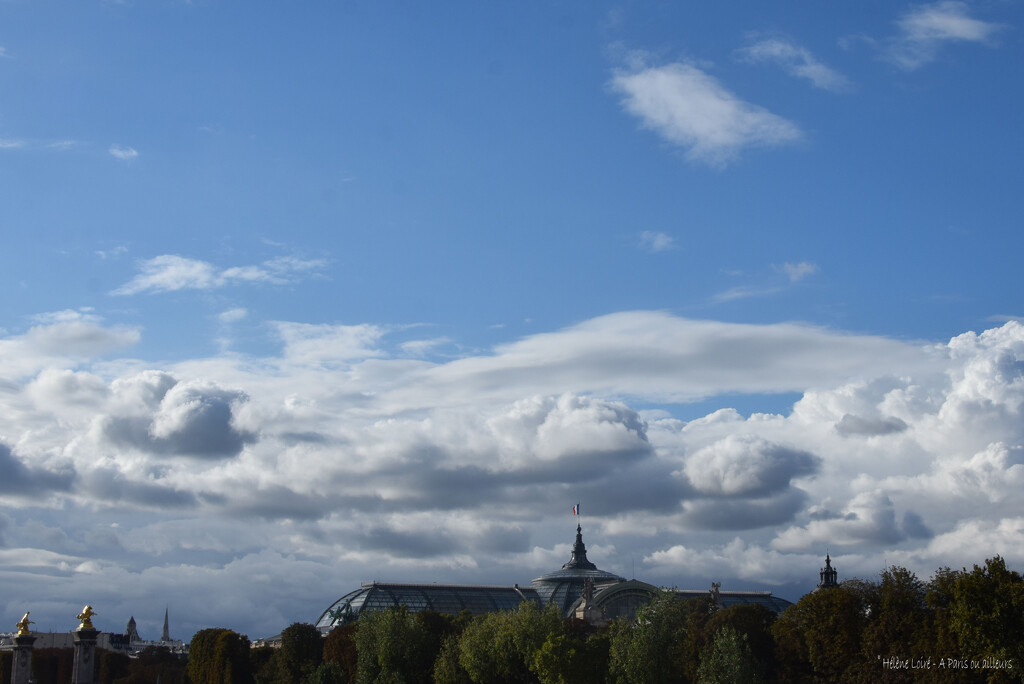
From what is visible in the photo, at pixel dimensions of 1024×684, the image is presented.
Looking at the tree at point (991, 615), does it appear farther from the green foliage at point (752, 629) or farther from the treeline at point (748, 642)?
the green foliage at point (752, 629)

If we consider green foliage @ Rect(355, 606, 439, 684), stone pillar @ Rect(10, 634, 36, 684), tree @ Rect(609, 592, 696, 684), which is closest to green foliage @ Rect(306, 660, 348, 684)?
green foliage @ Rect(355, 606, 439, 684)

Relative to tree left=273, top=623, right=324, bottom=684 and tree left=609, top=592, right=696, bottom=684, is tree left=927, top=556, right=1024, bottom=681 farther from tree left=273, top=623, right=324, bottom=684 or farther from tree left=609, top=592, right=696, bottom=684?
tree left=273, top=623, right=324, bottom=684

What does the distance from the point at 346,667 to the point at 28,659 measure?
161 ft

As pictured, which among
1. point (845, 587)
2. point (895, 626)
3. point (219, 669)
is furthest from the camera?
point (219, 669)

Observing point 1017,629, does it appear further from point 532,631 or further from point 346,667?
point 346,667

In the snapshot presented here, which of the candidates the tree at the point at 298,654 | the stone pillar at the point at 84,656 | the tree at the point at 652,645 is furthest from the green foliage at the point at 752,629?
the stone pillar at the point at 84,656

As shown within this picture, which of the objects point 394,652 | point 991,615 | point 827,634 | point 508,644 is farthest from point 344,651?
point 991,615

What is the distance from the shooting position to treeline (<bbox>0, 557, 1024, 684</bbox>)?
96812mm

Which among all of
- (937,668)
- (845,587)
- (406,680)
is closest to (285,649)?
(406,680)

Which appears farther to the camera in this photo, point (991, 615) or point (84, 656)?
point (84, 656)

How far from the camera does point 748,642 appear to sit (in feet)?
466

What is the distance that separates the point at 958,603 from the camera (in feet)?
318

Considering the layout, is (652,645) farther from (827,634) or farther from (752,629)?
(752,629)

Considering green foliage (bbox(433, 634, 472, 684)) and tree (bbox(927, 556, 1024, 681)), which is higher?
tree (bbox(927, 556, 1024, 681))
